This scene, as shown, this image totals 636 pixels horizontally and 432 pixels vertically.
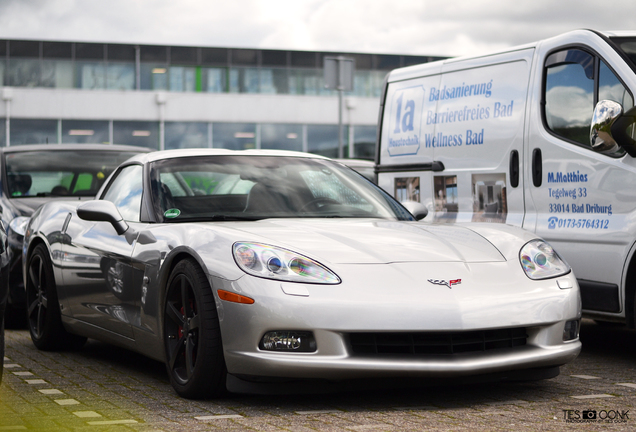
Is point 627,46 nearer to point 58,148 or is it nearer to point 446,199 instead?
point 446,199

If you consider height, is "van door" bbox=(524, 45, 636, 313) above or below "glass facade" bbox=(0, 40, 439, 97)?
below

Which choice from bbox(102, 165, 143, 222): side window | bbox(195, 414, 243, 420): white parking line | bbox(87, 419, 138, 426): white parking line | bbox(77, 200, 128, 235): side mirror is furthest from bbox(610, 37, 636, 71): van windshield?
bbox(87, 419, 138, 426): white parking line

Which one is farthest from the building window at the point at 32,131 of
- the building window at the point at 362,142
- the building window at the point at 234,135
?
the building window at the point at 362,142

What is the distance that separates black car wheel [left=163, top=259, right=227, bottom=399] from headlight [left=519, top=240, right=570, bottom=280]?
1.56 m

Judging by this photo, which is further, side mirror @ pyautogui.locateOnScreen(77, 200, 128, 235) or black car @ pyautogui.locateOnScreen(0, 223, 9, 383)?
side mirror @ pyautogui.locateOnScreen(77, 200, 128, 235)

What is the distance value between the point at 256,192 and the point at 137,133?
27.9m

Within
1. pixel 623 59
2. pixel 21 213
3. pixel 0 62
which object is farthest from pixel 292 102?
pixel 623 59

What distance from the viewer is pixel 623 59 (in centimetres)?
602

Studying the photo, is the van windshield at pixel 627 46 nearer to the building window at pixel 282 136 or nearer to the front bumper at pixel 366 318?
the front bumper at pixel 366 318

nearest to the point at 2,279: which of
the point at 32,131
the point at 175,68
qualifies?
the point at 32,131

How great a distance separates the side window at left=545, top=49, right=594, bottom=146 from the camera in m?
6.29

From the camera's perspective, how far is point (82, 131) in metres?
32.2

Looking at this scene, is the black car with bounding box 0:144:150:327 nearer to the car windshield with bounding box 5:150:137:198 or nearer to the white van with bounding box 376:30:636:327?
the car windshield with bounding box 5:150:137:198

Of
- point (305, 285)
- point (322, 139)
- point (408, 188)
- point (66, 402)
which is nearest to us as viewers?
point (305, 285)
